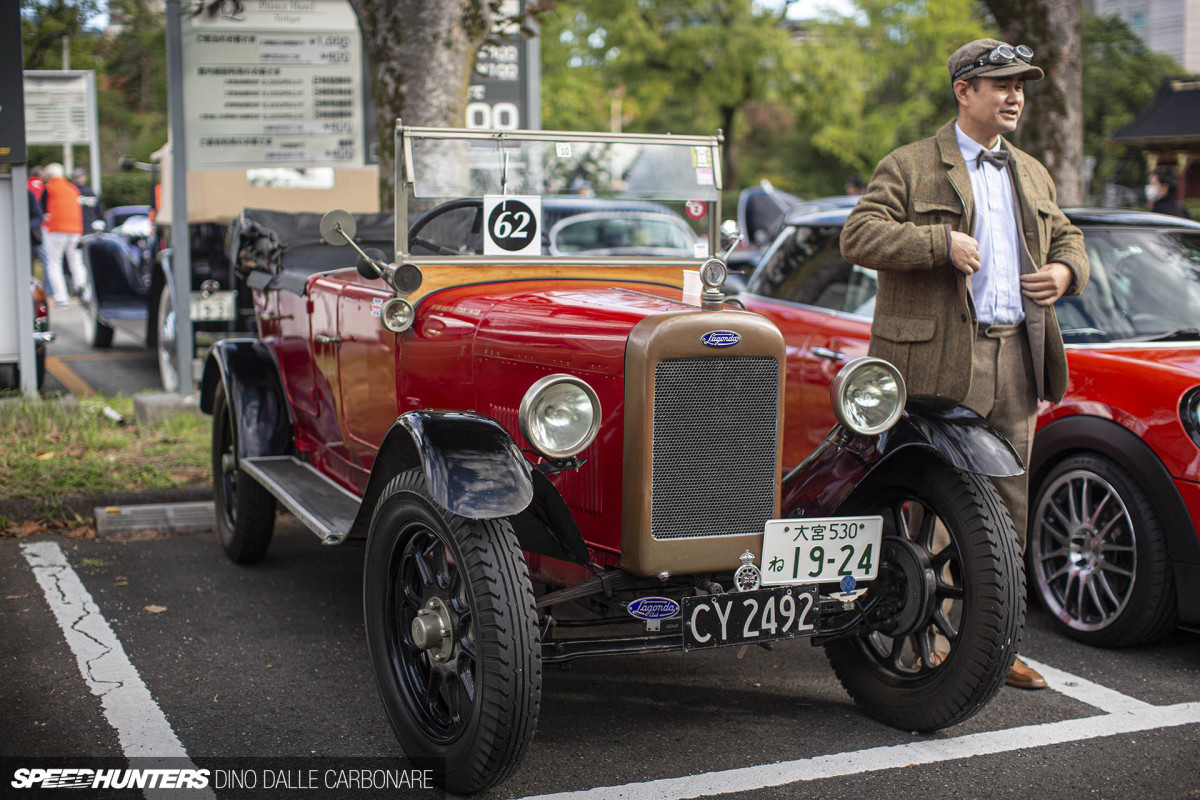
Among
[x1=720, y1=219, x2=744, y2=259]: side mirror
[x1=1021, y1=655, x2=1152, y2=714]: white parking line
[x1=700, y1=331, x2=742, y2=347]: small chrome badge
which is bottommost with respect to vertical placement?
[x1=1021, y1=655, x2=1152, y2=714]: white parking line

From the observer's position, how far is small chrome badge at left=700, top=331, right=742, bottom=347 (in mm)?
3168

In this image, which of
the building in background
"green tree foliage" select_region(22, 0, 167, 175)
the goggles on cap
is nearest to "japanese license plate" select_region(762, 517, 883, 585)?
the goggles on cap

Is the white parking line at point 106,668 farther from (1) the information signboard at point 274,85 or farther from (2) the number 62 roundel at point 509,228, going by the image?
(1) the information signboard at point 274,85

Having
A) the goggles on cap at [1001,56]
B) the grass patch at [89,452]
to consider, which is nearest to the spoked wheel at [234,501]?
the grass patch at [89,452]

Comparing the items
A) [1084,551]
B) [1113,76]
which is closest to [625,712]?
[1084,551]

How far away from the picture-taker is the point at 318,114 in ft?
26.7

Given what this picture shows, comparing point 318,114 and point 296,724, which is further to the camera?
point 318,114

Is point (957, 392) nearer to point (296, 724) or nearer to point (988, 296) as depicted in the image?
point (988, 296)

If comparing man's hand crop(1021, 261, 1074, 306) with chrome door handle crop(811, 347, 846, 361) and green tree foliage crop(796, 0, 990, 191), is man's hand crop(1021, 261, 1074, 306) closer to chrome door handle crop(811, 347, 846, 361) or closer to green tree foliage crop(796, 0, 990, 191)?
chrome door handle crop(811, 347, 846, 361)

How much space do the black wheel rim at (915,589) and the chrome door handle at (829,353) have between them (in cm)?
159

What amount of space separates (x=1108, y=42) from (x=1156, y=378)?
30.9m

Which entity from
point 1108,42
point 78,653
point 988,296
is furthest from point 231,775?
point 1108,42

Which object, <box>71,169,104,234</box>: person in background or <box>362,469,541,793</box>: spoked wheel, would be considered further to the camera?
<box>71,169,104,234</box>: person in background

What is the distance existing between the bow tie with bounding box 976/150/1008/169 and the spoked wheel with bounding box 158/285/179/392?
7.04 metres
